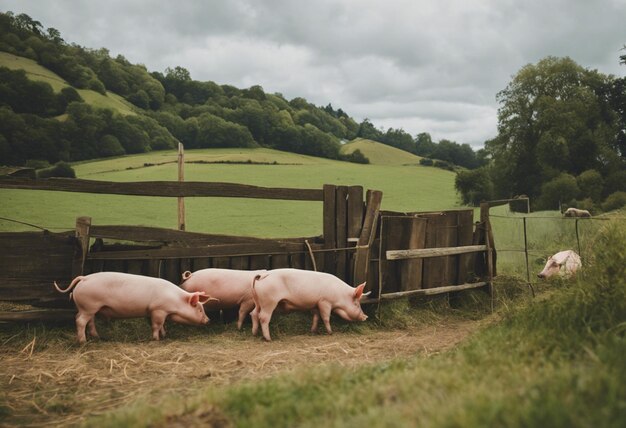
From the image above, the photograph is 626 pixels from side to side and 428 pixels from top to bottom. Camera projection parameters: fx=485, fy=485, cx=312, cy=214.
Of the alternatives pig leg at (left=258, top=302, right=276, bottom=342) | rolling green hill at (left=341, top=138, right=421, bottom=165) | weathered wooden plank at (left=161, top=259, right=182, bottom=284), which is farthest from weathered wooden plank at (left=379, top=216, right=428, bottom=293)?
rolling green hill at (left=341, top=138, right=421, bottom=165)

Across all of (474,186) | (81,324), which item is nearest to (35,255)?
(81,324)

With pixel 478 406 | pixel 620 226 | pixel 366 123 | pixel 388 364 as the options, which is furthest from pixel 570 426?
pixel 366 123

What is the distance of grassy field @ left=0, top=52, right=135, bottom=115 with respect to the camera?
62938mm

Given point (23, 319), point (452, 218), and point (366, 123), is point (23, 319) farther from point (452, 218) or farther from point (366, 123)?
point (366, 123)

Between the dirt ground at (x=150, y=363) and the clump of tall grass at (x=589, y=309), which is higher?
the clump of tall grass at (x=589, y=309)

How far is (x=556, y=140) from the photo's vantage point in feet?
134

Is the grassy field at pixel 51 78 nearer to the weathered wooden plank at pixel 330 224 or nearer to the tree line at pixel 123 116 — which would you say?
the tree line at pixel 123 116

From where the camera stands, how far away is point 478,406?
2.55 m

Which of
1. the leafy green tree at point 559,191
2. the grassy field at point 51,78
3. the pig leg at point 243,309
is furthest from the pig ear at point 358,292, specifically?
the grassy field at point 51,78

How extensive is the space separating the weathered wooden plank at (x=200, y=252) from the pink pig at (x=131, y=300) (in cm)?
50

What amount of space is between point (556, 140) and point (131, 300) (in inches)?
1657

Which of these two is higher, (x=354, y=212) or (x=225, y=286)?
(x=354, y=212)

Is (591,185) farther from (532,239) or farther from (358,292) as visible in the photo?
(358,292)

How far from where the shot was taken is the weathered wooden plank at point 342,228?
8.11 metres
